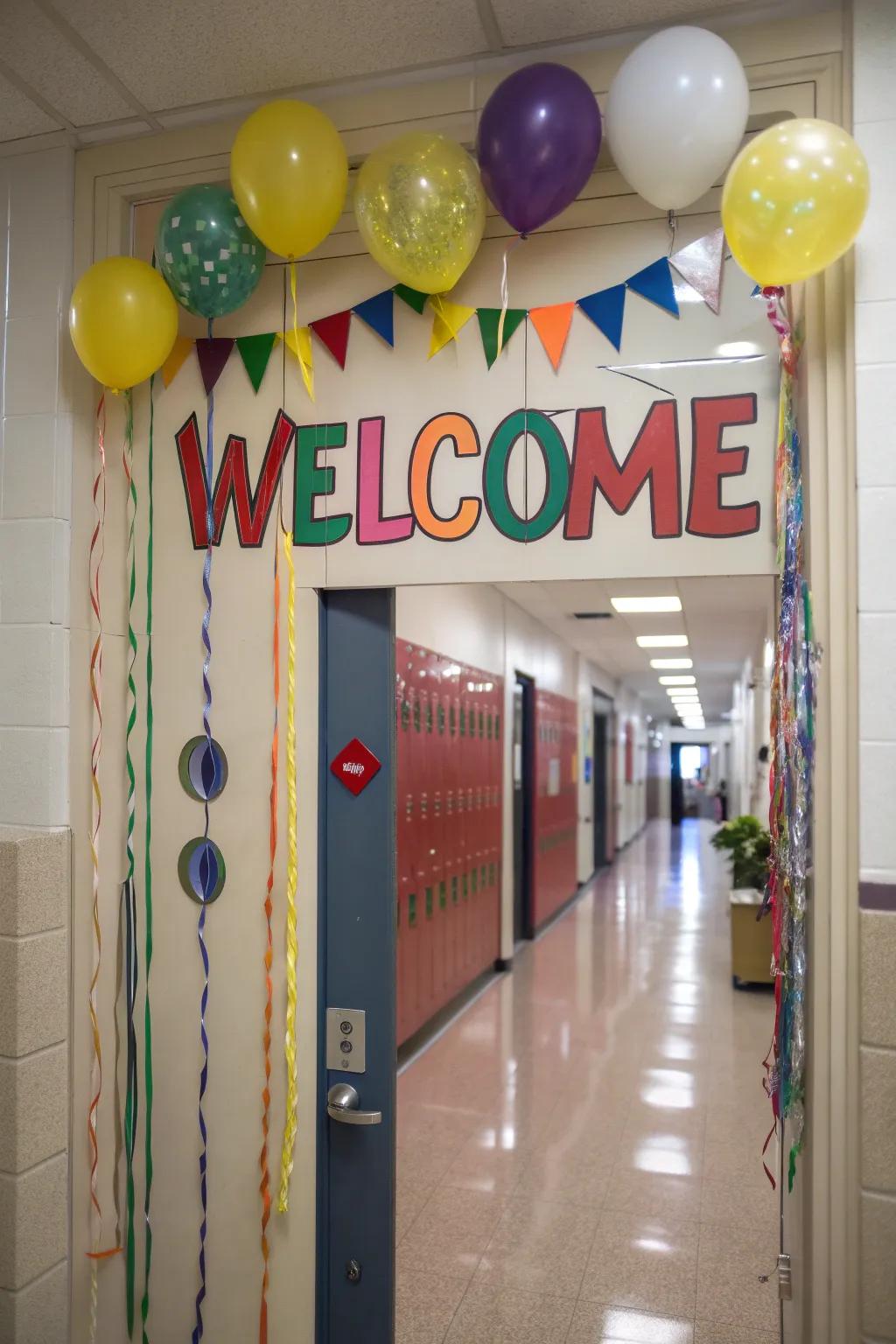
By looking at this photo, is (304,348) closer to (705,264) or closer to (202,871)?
(705,264)

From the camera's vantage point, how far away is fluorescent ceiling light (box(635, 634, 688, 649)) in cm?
911

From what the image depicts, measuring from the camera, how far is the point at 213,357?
6.88 ft

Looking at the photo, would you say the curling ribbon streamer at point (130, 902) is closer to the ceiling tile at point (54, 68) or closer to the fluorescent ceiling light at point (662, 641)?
the ceiling tile at point (54, 68)

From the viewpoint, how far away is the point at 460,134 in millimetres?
1896

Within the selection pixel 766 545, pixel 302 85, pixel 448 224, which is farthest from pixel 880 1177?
pixel 302 85

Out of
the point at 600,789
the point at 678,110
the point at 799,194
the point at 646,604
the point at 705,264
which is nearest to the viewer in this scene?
the point at 799,194

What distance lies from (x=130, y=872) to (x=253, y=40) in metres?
1.74

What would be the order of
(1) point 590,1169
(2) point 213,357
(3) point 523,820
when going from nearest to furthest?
1. (2) point 213,357
2. (1) point 590,1169
3. (3) point 523,820

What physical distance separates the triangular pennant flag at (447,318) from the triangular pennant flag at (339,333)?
0.20 m

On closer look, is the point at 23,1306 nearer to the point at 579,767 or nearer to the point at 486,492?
the point at 486,492

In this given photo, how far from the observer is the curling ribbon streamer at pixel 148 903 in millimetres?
2068

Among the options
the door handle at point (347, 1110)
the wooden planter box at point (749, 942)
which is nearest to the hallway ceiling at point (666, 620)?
the wooden planter box at point (749, 942)

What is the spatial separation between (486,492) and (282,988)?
113 centimetres

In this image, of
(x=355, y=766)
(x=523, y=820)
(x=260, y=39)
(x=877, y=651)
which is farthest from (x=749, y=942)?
(x=260, y=39)
